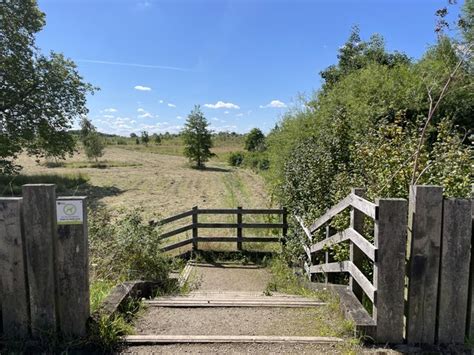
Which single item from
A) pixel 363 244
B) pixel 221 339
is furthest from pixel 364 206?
pixel 221 339

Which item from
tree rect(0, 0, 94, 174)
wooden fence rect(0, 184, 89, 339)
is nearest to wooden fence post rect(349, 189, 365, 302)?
wooden fence rect(0, 184, 89, 339)

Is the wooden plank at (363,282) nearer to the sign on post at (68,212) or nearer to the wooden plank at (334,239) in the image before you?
the wooden plank at (334,239)

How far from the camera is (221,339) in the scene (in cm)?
256

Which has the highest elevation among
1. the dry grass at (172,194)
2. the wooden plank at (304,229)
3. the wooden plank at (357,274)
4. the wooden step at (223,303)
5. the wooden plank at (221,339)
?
the wooden plank at (357,274)

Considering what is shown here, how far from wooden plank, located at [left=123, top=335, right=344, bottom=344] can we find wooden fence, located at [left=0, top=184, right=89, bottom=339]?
45 cm

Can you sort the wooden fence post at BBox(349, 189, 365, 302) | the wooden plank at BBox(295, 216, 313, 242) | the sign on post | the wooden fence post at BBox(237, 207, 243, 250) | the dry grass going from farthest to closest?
the dry grass
the wooden fence post at BBox(237, 207, 243, 250)
the wooden plank at BBox(295, 216, 313, 242)
the wooden fence post at BBox(349, 189, 365, 302)
the sign on post

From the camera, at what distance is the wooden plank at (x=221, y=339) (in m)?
2.51

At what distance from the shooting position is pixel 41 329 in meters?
2.49

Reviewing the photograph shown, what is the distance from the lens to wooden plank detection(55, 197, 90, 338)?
2.51 m

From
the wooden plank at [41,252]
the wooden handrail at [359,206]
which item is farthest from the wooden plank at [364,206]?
the wooden plank at [41,252]

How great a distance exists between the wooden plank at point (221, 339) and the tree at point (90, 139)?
1616 inches

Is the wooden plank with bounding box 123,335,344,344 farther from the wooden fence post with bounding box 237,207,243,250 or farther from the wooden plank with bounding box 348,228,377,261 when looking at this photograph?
the wooden fence post with bounding box 237,207,243,250

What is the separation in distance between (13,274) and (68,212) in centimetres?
59

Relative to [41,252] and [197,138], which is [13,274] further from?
[197,138]
